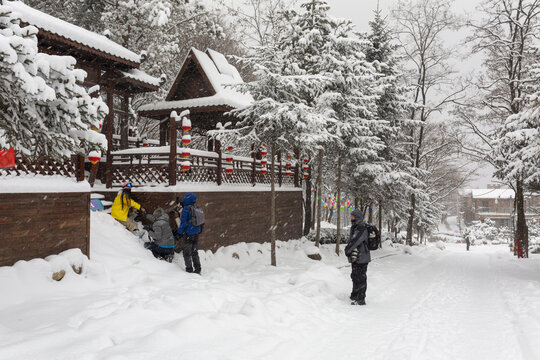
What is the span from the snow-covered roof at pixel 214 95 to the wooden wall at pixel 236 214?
12.4ft

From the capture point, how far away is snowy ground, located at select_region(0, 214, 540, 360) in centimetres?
469

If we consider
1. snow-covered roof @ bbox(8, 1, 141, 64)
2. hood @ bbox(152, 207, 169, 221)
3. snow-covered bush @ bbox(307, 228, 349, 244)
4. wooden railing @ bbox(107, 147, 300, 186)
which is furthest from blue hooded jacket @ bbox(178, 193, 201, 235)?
snow-covered bush @ bbox(307, 228, 349, 244)

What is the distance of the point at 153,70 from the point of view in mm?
19000

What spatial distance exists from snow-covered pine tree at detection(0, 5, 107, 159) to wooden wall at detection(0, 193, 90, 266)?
6.92ft

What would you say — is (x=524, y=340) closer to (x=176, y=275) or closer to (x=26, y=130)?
(x=176, y=275)

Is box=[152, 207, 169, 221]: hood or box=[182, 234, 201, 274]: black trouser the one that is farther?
box=[152, 207, 169, 221]: hood

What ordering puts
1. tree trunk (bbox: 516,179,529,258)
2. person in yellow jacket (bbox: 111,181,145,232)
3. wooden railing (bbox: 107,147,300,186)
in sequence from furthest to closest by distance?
tree trunk (bbox: 516,179,529,258), wooden railing (bbox: 107,147,300,186), person in yellow jacket (bbox: 111,181,145,232)

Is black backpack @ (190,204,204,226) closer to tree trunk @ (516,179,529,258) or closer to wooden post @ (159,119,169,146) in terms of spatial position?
wooden post @ (159,119,169,146)

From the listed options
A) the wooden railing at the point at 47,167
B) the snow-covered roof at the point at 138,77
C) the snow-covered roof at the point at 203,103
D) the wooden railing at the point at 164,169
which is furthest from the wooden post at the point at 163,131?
the wooden railing at the point at 47,167

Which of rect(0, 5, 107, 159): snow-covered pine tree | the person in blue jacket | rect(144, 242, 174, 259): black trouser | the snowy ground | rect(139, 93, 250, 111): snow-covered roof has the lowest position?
the snowy ground

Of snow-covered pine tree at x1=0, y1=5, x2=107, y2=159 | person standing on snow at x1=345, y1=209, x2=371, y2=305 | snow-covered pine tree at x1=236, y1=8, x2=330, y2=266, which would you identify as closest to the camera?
snow-covered pine tree at x1=0, y1=5, x2=107, y2=159

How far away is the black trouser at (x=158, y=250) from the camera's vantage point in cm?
930

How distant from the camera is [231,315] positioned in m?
5.75

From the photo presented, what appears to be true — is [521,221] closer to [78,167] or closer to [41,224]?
[78,167]
